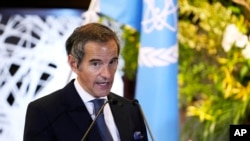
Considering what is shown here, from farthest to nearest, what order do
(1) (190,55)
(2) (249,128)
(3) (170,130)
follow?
Result: (1) (190,55)
(3) (170,130)
(2) (249,128)

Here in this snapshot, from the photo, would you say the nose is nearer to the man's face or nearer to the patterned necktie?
the man's face

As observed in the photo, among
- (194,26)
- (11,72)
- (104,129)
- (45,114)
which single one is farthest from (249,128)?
(11,72)

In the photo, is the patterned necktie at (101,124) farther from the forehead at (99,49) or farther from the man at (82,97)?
the forehead at (99,49)

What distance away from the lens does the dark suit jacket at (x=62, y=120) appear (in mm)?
1352

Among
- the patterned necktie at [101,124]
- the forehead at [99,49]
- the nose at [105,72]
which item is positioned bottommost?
the patterned necktie at [101,124]

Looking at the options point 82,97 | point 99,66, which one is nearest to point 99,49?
point 99,66

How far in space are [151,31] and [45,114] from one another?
3.39 feet

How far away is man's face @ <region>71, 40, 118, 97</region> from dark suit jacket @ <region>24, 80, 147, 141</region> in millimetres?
54

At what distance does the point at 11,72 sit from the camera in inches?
93.4

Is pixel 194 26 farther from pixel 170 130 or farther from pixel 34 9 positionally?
pixel 34 9

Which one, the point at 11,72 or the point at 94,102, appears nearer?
the point at 94,102

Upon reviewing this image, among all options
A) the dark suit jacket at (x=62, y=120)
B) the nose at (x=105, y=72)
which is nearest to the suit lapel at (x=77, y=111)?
the dark suit jacket at (x=62, y=120)

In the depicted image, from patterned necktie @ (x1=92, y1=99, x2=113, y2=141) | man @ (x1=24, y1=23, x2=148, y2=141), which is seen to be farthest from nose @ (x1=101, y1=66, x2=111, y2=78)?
patterned necktie @ (x1=92, y1=99, x2=113, y2=141)

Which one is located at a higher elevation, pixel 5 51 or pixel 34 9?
pixel 34 9
